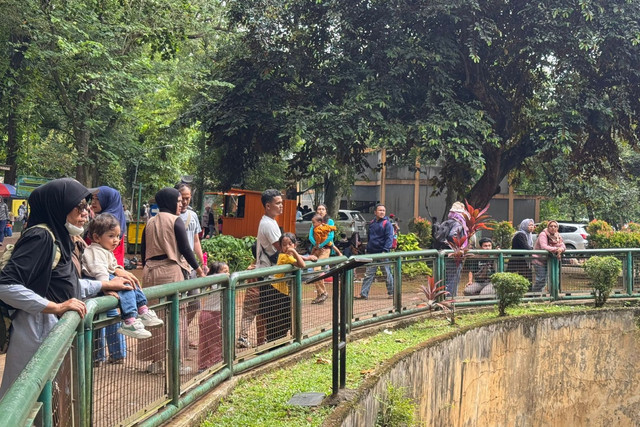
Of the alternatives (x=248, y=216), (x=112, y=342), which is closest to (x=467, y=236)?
(x=112, y=342)

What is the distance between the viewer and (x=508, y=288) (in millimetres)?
10438

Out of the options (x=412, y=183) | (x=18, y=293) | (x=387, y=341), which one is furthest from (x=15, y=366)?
(x=412, y=183)

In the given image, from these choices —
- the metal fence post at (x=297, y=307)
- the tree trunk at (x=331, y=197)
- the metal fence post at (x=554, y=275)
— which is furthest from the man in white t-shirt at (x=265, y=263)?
the tree trunk at (x=331, y=197)

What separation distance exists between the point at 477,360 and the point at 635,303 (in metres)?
4.93

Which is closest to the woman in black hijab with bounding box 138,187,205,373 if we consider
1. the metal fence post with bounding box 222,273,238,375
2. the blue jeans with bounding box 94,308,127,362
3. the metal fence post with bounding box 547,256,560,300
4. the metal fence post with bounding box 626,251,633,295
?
the metal fence post with bounding box 222,273,238,375

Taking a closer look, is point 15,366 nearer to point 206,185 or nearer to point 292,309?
point 292,309

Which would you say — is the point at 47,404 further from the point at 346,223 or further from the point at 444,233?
the point at 346,223

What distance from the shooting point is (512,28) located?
671 inches

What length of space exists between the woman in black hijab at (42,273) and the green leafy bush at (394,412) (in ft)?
10.7

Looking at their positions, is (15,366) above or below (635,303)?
above

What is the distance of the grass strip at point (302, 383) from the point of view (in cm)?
507

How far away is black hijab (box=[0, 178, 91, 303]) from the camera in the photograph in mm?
3285

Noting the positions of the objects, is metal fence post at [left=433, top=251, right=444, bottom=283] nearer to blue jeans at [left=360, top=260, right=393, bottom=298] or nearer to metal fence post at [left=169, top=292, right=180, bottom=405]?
blue jeans at [left=360, top=260, right=393, bottom=298]

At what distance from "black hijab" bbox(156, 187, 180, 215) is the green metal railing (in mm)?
774
